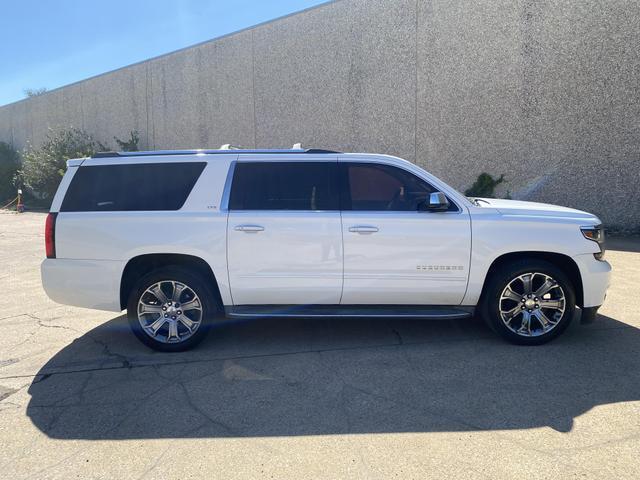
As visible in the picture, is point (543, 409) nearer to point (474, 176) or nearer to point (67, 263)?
point (67, 263)

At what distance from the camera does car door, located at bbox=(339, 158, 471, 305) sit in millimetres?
4461

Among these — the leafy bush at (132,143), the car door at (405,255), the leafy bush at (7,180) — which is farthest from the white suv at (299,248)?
the leafy bush at (7,180)

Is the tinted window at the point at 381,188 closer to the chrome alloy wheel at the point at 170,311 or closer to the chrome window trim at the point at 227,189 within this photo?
the chrome window trim at the point at 227,189

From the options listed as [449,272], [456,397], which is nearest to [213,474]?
[456,397]

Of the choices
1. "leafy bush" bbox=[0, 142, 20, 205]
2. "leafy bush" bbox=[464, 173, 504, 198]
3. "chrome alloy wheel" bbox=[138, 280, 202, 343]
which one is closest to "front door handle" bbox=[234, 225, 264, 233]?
"chrome alloy wheel" bbox=[138, 280, 202, 343]

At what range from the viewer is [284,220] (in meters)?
4.48

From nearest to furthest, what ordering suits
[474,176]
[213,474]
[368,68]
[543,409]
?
[213,474] → [543,409] → [474,176] → [368,68]

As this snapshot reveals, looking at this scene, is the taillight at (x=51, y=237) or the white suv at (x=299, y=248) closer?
the white suv at (x=299, y=248)

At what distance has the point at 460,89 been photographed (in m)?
13.2

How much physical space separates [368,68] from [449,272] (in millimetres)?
11868

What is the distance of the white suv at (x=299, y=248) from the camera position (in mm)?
4465

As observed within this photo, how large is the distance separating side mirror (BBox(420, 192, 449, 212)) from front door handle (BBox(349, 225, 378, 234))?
53 cm

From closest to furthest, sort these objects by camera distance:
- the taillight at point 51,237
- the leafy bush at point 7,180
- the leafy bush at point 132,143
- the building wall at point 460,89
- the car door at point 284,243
A: the car door at point 284,243
the taillight at point 51,237
the building wall at point 460,89
the leafy bush at point 132,143
the leafy bush at point 7,180

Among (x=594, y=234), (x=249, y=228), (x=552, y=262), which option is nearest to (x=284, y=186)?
(x=249, y=228)
